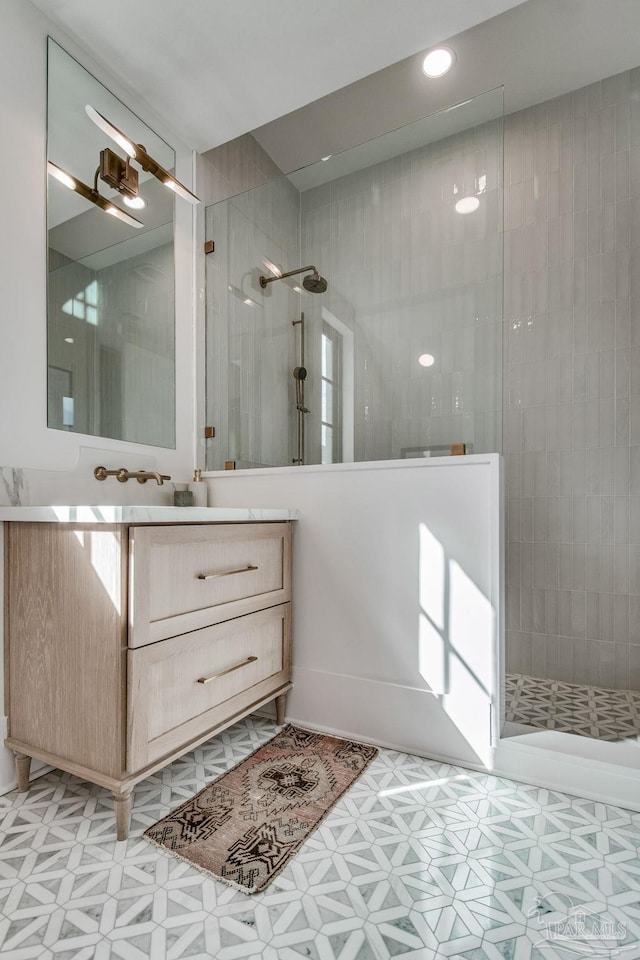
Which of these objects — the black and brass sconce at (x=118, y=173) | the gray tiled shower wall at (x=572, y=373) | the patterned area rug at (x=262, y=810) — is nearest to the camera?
the patterned area rug at (x=262, y=810)

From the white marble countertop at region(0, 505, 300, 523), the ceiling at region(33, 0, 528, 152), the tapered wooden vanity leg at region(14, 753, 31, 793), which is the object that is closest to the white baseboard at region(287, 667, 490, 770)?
the white marble countertop at region(0, 505, 300, 523)

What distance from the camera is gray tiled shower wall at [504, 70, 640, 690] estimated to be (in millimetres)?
2197

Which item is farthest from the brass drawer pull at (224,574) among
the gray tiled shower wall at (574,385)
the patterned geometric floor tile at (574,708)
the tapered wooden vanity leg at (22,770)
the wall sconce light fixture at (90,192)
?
the gray tiled shower wall at (574,385)

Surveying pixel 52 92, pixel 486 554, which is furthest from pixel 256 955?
pixel 52 92

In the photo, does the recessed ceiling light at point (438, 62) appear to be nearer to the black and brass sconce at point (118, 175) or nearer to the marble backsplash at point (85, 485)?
the black and brass sconce at point (118, 175)

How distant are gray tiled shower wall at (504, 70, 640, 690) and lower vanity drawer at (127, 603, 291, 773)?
1.36m

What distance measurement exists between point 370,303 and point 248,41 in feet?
3.29

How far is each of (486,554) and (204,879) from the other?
3.49ft

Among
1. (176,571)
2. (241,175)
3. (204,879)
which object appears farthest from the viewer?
(241,175)

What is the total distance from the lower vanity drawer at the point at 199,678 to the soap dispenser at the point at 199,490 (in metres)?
0.58

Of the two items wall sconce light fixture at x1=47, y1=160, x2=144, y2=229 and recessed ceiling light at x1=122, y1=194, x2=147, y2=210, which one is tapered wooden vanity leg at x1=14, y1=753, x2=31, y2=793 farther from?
recessed ceiling light at x1=122, y1=194, x2=147, y2=210

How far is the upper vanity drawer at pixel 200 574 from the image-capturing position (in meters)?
1.15

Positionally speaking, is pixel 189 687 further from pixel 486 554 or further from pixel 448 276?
pixel 448 276

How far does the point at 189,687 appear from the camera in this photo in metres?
1.30
